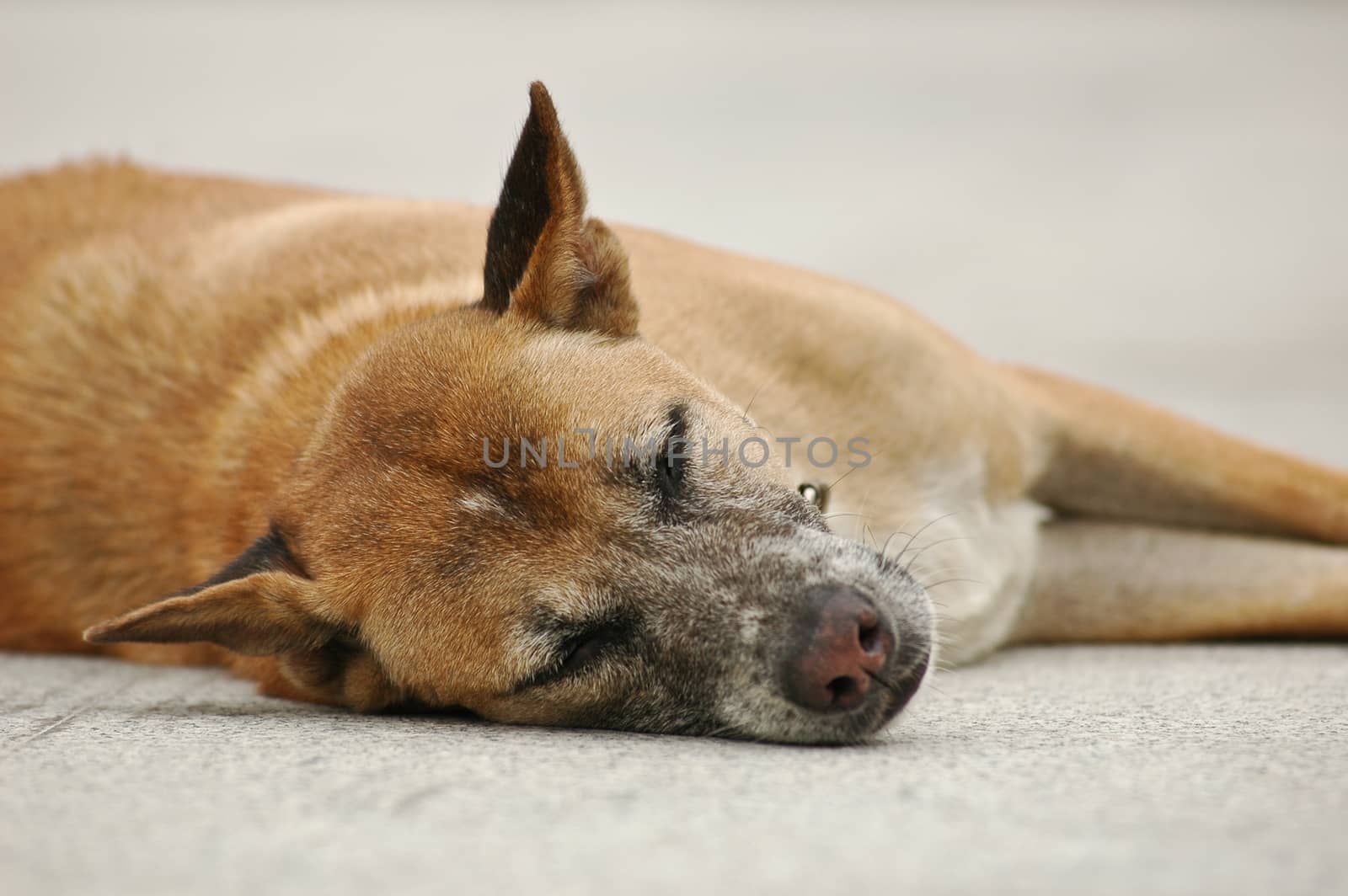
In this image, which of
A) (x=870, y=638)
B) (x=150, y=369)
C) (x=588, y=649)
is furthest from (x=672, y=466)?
(x=150, y=369)

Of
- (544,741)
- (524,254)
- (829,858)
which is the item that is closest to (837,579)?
(544,741)

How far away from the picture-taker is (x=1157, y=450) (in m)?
3.83

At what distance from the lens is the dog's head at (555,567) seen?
7.67 ft

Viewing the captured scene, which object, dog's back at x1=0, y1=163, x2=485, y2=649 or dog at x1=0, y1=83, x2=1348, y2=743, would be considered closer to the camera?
dog at x1=0, y1=83, x2=1348, y2=743

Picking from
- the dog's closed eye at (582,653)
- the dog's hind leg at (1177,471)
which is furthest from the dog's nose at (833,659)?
the dog's hind leg at (1177,471)

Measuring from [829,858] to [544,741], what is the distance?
33.5 inches

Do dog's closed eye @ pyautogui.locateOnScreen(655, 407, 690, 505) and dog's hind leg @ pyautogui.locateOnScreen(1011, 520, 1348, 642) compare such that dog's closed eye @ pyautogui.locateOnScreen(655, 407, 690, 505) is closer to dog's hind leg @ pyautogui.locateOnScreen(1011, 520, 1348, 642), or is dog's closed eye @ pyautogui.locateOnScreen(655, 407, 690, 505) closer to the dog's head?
the dog's head

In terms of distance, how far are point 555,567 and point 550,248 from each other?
0.76m

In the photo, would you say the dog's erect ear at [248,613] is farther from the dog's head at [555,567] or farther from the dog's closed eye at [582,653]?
the dog's closed eye at [582,653]

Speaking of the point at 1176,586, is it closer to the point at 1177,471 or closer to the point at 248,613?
the point at 1177,471

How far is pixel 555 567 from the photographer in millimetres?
2418

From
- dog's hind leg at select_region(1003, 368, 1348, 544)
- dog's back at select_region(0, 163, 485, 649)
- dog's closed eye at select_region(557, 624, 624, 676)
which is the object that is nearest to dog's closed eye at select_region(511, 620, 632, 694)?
dog's closed eye at select_region(557, 624, 624, 676)

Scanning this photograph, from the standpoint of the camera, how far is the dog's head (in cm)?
234

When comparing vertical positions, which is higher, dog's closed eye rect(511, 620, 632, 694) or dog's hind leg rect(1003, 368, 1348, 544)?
dog's hind leg rect(1003, 368, 1348, 544)
